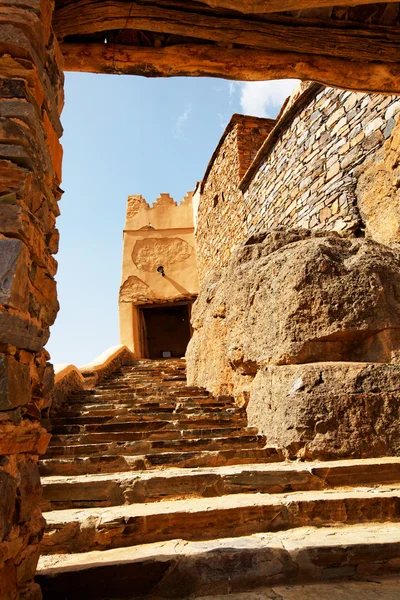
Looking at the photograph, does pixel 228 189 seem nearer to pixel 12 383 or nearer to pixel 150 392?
pixel 150 392

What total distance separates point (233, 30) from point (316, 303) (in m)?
2.27

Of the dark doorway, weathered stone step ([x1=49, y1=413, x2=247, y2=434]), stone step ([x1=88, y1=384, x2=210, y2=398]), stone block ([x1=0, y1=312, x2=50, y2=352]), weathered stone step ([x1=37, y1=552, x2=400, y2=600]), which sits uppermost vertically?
the dark doorway

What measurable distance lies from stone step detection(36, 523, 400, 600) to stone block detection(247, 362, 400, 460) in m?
1.08

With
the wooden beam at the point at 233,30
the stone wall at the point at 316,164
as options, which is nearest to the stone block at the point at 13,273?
the wooden beam at the point at 233,30

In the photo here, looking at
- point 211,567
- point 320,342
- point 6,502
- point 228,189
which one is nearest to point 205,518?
point 211,567

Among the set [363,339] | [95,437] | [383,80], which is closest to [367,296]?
[363,339]

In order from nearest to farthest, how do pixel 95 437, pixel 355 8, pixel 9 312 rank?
pixel 9 312, pixel 355 8, pixel 95 437

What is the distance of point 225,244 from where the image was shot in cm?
1156

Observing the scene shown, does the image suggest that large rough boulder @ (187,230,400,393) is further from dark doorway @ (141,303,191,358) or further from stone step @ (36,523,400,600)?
dark doorway @ (141,303,191,358)

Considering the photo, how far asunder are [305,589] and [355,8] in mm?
3322

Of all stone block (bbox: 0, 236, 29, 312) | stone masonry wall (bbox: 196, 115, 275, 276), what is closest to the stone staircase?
stone block (bbox: 0, 236, 29, 312)

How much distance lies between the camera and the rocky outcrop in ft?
12.0

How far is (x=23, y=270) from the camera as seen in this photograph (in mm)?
1841

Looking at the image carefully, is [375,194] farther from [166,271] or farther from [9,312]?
[166,271]
